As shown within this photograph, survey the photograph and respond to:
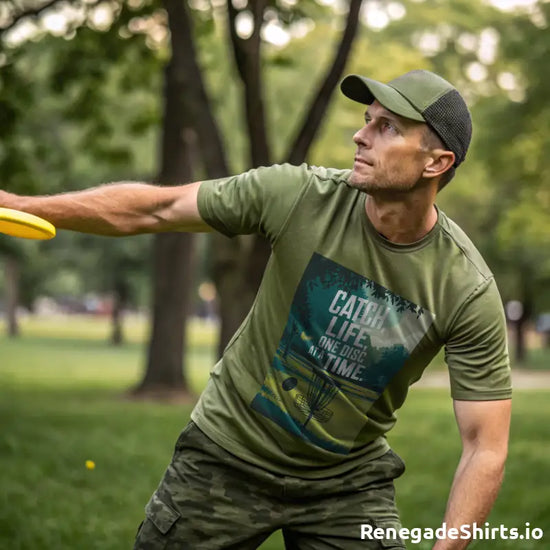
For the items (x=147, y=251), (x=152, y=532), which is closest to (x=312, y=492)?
(x=152, y=532)

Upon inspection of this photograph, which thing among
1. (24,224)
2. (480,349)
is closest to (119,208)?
(24,224)

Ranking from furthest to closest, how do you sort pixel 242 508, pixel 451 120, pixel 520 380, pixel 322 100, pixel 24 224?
pixel 520 380
pixel 322 100
pixel 242 508
pixel 451 120
pixel 24 224

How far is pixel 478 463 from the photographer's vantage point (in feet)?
11.2

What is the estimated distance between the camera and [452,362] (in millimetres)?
3500

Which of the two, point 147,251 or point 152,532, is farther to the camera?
point 147,251

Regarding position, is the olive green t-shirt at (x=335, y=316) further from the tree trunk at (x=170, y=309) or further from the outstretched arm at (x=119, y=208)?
the tree trunk at (x=170, y=309)

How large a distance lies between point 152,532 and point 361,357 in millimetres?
893

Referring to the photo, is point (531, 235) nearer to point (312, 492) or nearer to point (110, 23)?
point (110, 23)

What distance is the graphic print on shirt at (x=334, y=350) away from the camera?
3434 millimetres

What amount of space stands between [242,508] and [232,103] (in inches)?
802

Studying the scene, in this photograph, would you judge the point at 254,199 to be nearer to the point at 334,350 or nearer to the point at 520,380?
the point at 334,350

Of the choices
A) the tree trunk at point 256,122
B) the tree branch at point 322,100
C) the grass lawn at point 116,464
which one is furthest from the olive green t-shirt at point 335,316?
the tree branch at point 322,100

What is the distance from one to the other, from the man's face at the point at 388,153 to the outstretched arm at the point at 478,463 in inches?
29.8

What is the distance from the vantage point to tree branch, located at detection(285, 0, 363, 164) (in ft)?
38.0
